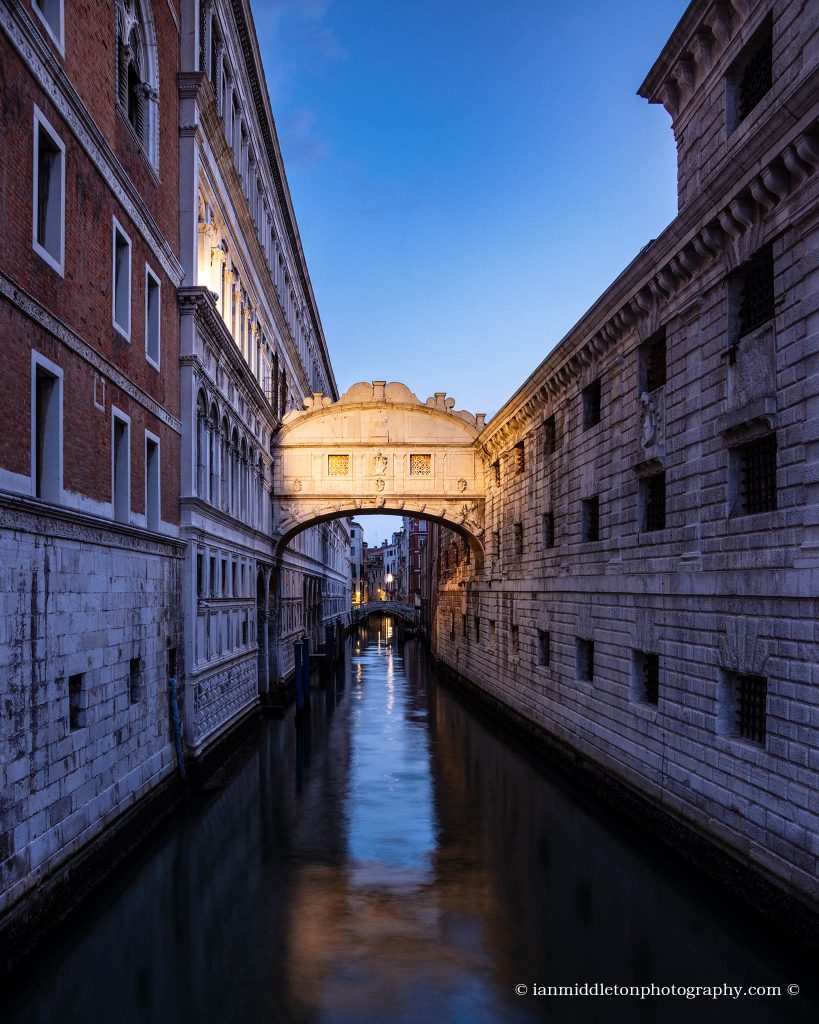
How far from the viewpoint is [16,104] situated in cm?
881

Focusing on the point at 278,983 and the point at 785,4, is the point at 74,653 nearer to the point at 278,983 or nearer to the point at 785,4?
the point at 278,983

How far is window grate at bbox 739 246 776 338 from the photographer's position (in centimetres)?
1052

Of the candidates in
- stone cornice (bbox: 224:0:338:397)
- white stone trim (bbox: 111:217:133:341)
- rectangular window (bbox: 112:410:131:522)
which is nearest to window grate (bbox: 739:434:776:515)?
rectangular window (bbox: 112:410:131:522)

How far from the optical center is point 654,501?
14.2 meters

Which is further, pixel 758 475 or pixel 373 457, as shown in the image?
pixel 373 457

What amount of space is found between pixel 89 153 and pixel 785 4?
8.62 m

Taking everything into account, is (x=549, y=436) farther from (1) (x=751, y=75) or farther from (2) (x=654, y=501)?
(1) (x=751, y=75)

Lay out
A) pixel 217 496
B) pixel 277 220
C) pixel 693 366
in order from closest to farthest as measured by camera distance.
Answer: pixel 693 366
pixel 217 496
pixel 277 220

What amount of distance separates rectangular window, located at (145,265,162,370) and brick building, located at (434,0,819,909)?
7.73 meters

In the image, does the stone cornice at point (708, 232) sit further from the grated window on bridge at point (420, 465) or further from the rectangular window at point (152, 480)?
the grated window on bridge at point (420, 465)

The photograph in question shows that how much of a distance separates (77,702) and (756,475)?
8.74m

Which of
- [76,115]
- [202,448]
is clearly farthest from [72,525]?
[202,448]

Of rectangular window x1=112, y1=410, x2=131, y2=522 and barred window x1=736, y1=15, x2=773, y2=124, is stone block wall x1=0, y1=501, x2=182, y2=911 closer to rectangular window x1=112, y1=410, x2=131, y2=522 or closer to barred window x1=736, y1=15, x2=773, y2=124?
rectangular window x1=112, y1=410, x2=131, y2=522

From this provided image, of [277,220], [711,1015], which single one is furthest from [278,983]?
[277,220]
